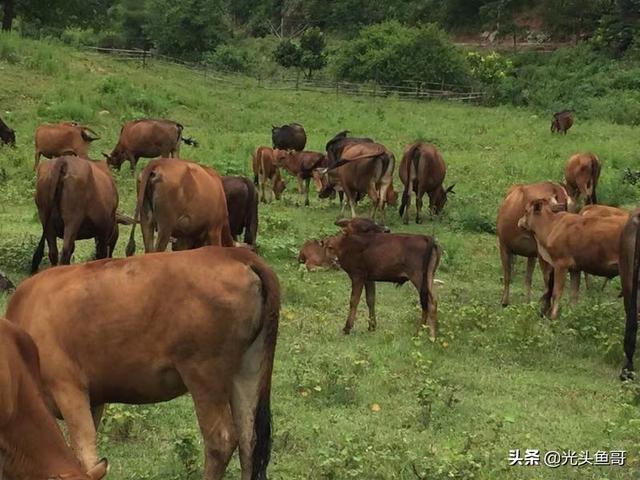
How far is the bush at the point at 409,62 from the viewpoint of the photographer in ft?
158

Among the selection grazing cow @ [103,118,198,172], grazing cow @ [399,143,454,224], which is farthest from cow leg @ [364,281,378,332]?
grazing cow @ [103,118,198,172]

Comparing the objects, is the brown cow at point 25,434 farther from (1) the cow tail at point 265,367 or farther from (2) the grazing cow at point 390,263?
(2) the grazing cow at point 390,263

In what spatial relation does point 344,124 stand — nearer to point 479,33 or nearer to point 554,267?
point 554,267

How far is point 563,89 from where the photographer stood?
4459 cm

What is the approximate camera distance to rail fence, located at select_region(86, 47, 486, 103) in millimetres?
43906

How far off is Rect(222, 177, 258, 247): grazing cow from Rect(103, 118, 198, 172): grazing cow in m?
7.99

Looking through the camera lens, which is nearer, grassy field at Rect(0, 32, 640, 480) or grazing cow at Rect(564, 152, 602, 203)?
grassy field at Rect(0, 32, 640, 480)

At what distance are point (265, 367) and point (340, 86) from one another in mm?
40931

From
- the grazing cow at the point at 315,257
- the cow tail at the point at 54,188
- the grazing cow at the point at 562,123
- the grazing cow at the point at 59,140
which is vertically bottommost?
the grazing cow at the point at 315,257

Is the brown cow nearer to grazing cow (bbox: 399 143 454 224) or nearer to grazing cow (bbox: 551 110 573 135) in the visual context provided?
grazing cow (bbox: 399 143 454 224)

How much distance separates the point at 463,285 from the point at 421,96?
1277 inches

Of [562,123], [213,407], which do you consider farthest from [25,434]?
[562,123]

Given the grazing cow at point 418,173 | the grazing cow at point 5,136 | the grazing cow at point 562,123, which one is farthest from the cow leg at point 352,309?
the grazing cow at point 562,123

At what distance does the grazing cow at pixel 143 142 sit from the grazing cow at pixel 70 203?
34.4 feet
